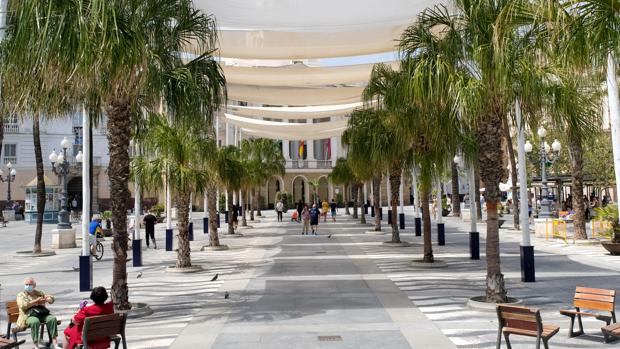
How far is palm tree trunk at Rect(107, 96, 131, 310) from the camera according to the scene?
1046cm

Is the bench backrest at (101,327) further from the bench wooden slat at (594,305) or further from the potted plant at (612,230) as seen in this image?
the potted plant at (612,230)

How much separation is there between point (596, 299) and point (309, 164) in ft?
227

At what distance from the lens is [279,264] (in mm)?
17812

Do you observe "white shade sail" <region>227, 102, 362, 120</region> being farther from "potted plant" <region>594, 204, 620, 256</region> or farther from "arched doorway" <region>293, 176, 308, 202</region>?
"arched doorway" <region>293, 176, 308, 202</region>

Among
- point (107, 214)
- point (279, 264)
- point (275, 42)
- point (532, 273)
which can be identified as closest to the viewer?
point (532, 273)

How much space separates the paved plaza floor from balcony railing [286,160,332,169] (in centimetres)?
5381

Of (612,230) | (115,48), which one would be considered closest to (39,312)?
(115,48)

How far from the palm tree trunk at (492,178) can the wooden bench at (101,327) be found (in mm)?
6620

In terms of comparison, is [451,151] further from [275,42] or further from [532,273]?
[275,42]

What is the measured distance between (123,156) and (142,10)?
271 cm

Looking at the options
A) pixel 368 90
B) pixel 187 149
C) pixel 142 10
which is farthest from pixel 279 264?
pixel 142 10

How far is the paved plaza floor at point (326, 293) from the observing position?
838cm

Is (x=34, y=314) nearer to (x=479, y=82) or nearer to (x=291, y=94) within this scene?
(x=479, y=82)

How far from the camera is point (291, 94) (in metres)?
23.7
